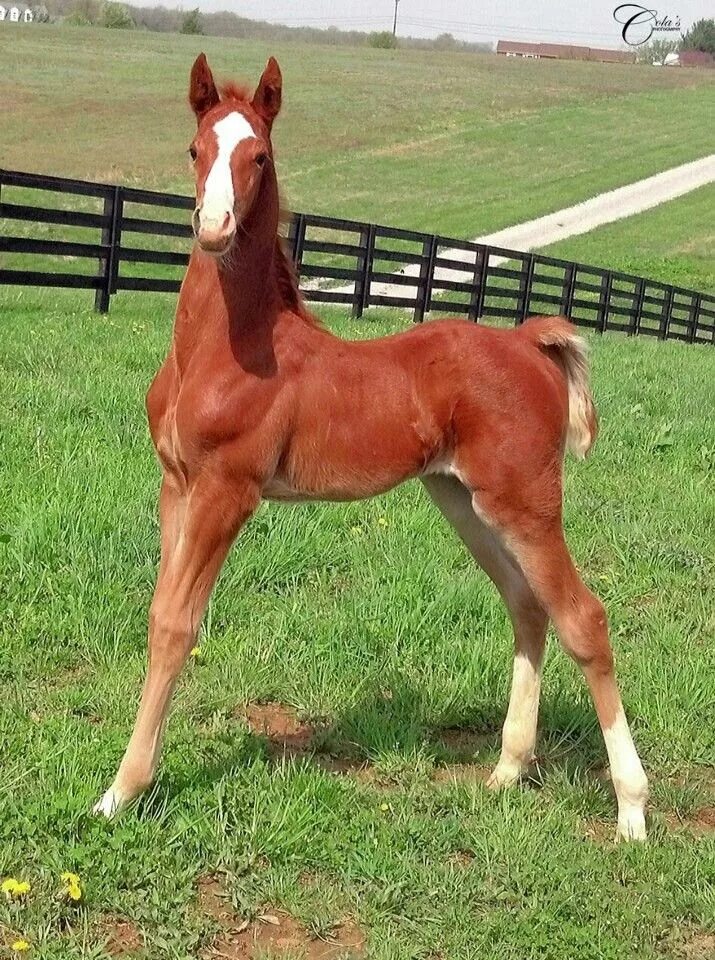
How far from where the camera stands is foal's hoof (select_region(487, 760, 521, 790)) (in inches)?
149

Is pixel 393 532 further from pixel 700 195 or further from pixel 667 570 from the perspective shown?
Result: pixel 700 195

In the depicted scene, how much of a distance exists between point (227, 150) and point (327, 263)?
2421 centimetres

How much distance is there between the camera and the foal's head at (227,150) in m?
2.89

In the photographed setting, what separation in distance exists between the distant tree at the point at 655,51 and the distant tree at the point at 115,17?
43.7 metres

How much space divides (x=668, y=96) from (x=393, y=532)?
66.0m

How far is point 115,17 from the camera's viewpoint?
90.1 meters

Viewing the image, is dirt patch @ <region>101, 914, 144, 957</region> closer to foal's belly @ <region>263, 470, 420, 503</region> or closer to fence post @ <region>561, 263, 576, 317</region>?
foal's belly @ <region>263, 470, 420, 503</region>

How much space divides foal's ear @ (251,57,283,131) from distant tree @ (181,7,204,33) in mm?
97077

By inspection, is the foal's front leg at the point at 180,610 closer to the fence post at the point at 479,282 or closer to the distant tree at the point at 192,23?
the fence post at the point at 479,282

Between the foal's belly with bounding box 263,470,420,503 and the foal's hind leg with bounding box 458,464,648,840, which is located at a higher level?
the foal's belly with bounding box 263,470,420,503

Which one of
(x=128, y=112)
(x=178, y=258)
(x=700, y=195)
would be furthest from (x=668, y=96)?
(x=178, y=258)

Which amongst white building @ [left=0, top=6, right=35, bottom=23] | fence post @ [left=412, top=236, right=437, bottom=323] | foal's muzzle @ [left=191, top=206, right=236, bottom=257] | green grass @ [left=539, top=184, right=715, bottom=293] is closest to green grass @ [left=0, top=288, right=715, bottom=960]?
foal's muzzle @ [left=191, top=206, right=236, bottom=257]

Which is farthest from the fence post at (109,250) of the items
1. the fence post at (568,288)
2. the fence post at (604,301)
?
the fence post at (604,301)

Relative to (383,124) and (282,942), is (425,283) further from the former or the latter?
(383,124)
